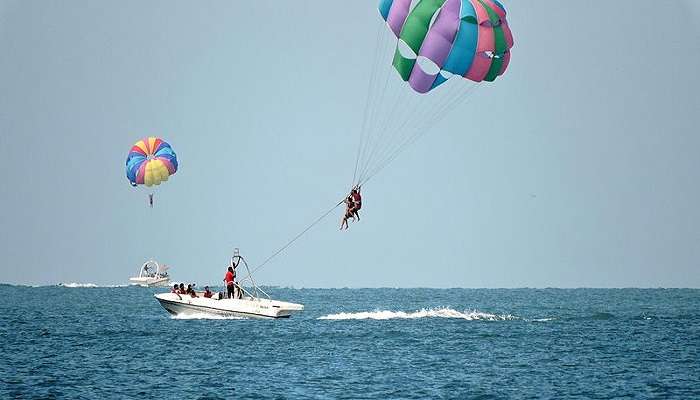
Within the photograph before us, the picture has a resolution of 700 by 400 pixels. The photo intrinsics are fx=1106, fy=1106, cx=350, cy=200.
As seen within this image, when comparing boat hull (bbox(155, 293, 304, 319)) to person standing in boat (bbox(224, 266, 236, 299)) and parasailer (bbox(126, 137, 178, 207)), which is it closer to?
person standing in boat (bbox(224, 266, 236, 299))

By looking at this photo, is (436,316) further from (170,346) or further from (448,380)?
(448,380)

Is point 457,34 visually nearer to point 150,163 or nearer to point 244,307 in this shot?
point 244,307

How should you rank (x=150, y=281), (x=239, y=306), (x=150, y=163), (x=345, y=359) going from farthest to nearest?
(x=150, y=281), (x=150, y=163), (x=239, y=306), (x=345, y=359)

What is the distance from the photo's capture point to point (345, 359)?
4381 cm

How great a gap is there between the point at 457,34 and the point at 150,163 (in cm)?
4928

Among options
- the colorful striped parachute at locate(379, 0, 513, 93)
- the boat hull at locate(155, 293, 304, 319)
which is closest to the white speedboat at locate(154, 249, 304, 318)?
the boat hull at locate(155, 293, 304, 319)

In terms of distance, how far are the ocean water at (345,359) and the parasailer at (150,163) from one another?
2401cm

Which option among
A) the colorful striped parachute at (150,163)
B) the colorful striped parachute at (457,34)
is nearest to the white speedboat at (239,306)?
the colorful striped parachute at (457,34)

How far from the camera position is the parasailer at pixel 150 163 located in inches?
3516

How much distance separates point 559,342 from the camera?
5259 centimetres

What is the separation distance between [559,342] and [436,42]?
16.5 meters

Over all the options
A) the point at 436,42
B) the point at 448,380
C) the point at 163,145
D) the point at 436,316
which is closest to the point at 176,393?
the point at 448,380

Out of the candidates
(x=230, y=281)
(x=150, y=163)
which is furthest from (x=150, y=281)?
(x=230, y=281)

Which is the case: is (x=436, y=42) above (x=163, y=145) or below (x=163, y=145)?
below
